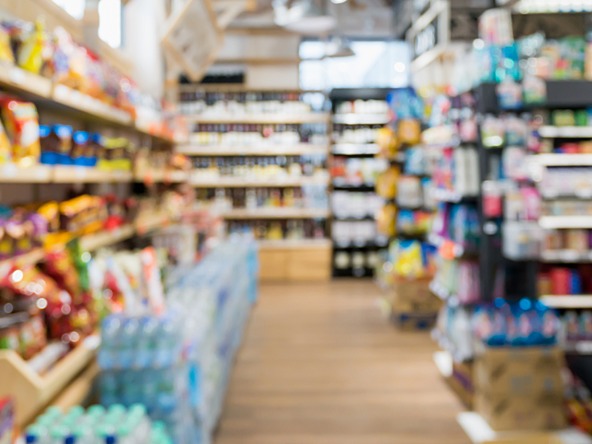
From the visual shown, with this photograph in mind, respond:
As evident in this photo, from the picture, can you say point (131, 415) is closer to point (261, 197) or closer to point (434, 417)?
point (434, 417)

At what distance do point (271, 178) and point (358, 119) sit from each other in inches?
63.7

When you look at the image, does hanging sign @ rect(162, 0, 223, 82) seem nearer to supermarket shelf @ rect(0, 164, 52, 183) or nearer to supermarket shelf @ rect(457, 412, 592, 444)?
supermarket shelf @ rect(0, 164, 52, 183)

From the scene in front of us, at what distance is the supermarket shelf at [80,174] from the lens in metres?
3.05

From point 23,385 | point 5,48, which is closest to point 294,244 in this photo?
point 5,48

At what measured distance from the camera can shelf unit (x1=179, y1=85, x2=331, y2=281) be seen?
10.0 metres

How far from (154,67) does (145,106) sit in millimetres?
1538

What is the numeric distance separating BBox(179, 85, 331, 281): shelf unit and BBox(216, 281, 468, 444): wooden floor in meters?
2.51

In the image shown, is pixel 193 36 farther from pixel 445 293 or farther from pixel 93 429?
pixel 93 429

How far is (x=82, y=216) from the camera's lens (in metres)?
3.50

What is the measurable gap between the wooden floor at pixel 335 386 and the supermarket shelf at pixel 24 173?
1.85 m

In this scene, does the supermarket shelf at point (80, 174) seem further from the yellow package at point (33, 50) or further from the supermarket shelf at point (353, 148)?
the supermarket shelf at point (353, 148)

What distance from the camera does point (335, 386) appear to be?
4.83 meters

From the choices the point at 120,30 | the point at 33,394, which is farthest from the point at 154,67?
the point at 33,394

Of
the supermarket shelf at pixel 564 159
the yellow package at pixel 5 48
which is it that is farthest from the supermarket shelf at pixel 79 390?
the supermarket shelf at pixel 564 159
